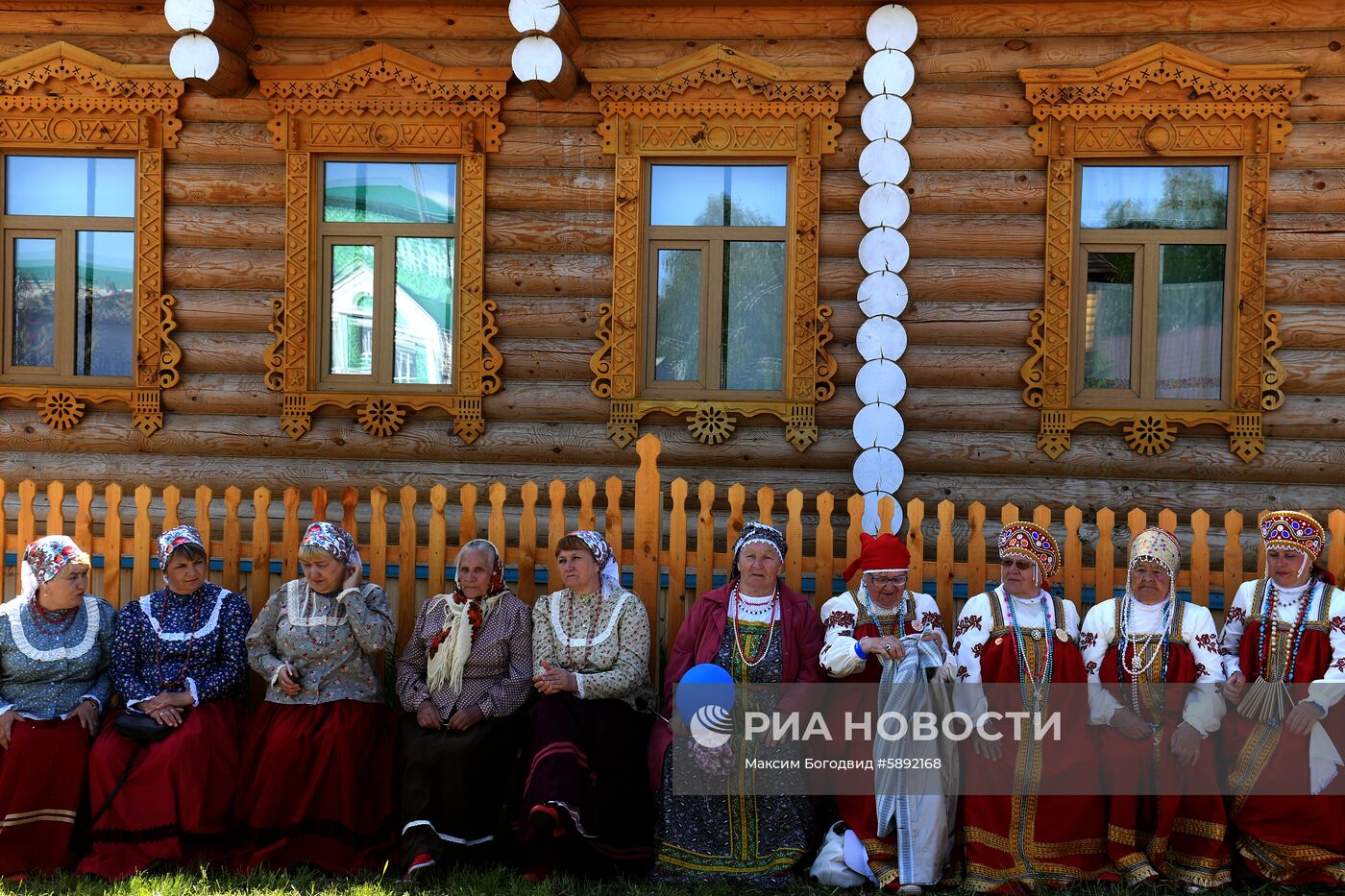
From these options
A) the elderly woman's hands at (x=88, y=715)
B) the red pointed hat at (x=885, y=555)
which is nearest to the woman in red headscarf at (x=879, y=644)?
the red pointed hat at (x=885, y=555)

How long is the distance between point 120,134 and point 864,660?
551 centimetres

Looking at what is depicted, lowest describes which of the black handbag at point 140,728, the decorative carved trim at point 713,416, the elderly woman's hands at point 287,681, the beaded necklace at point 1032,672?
the black handbag at point 140,728

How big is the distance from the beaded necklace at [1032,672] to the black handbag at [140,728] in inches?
147

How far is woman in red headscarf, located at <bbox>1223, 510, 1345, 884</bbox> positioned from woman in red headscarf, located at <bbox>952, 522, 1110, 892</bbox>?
0.61 meters

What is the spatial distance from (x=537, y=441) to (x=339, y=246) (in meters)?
1.78

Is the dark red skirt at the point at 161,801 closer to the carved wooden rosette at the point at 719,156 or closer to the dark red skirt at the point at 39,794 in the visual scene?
the dark red skirt at the point at 39,794

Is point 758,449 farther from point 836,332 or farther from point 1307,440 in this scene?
point 1307,440

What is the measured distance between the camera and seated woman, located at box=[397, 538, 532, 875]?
5074mm

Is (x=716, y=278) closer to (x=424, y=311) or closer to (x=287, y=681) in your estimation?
(x=424, y=311)

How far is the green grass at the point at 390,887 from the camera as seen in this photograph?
4.69 m

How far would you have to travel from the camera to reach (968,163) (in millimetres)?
6770

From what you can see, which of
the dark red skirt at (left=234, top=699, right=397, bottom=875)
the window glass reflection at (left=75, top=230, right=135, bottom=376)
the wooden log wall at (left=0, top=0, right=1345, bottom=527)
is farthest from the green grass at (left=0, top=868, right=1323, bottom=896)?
the window glass reflection at (left=75, top=230, right=135, bottom=376)

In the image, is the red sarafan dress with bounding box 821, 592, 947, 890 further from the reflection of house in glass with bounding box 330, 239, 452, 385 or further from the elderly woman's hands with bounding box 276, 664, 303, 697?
the reflection of house in glass with bounding box 330, 239, 452, 385

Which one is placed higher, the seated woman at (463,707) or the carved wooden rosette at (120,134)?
the carved wooden rosette at (120,134)
